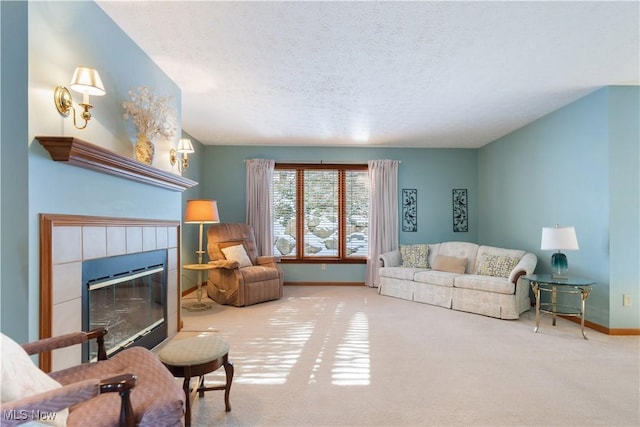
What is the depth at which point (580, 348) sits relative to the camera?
3260mm

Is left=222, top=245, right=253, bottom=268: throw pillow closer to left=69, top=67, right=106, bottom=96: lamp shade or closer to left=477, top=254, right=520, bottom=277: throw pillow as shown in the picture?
left=69, top=67, right=106, bottom=96: lamp shade

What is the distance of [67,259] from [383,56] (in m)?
2.73

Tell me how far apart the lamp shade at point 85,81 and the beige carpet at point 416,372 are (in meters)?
2.10

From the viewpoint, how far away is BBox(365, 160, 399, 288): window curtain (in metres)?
6.36

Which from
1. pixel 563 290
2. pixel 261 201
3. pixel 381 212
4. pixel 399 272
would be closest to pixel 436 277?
pixel 399 272

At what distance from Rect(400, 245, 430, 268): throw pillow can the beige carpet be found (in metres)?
1.50

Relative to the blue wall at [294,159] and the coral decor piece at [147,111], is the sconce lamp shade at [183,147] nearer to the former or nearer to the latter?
the blue wall at [294,159]

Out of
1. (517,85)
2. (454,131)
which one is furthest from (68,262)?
(454,131)

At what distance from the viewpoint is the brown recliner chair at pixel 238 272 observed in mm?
4863

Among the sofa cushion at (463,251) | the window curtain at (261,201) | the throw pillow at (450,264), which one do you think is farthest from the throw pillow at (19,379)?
the sofa cushion at (463,251)

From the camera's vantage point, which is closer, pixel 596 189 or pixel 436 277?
pixel 596 189

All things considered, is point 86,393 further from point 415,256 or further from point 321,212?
point 321,212

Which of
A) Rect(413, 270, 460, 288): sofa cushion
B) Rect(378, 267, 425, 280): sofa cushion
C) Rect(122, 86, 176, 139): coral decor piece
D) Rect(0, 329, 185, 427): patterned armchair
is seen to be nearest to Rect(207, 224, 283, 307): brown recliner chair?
Rect(378, 267, 425, 280): sofa cushion

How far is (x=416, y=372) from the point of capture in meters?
2.74
